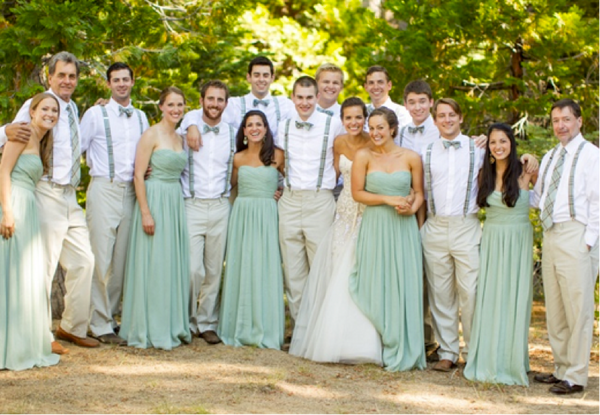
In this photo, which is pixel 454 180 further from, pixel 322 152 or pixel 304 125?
pixel 304 125

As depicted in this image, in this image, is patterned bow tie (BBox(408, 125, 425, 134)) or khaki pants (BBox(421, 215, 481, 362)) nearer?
khaki pants (BBox(421, 215, 481, 362))

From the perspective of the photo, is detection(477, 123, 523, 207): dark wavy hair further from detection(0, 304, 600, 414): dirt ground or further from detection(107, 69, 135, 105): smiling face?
detection(107, 69, 135, 105): smiling face

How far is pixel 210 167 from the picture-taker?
653 cm

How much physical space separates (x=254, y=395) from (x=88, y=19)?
3.99 metres

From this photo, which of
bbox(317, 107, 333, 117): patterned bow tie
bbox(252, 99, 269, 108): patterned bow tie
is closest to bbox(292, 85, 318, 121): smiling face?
bbox(317, 107, 333, 117): patterned bow tie

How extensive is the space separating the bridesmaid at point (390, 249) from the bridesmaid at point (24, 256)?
232 centimetres

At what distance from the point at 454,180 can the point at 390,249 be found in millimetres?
Answer: 713

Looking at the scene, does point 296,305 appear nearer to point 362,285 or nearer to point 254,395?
point 362,285

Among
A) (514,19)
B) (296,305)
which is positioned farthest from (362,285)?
(514,19)

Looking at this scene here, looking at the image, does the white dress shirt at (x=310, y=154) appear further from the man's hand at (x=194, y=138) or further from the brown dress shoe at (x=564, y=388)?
the brown dress shoe at (x=564, y=388)

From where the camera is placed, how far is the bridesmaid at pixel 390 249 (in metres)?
5.89

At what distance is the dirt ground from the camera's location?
15.7 feet

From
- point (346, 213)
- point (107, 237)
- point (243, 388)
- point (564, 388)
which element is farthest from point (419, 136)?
point (107, 237)

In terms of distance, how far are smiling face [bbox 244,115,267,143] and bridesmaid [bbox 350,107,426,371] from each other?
35.9 inches
